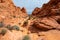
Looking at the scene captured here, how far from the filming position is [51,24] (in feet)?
62.7

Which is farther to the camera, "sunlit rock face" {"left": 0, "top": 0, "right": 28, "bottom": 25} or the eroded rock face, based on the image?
"sunlit rock face" {"left": 0, "top": 0, "right": 28, "bottom": 25}

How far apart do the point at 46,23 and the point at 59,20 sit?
275cm

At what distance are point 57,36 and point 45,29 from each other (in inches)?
131

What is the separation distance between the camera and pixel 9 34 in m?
12.7

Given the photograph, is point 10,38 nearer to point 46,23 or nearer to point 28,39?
point 28,39

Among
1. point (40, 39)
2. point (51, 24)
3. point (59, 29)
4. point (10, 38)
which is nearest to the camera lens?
point (10, 38)

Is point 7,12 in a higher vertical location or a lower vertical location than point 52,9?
lower

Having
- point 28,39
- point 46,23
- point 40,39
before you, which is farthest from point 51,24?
point 28,39

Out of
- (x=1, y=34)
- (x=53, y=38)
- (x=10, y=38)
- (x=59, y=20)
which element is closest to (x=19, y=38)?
(x=10, y=38)

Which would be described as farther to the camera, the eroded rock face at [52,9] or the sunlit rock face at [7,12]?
the sunlit rock face at [7,12]

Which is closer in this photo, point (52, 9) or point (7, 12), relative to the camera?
point (52, 9)

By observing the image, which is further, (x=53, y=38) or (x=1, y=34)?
(x=53, y=38)

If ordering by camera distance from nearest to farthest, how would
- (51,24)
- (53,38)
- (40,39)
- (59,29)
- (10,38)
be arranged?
(10,38) < (40,39) < (53,38) < (59,29) < (51,24)

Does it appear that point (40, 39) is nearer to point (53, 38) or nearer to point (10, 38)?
point (53, 38)
